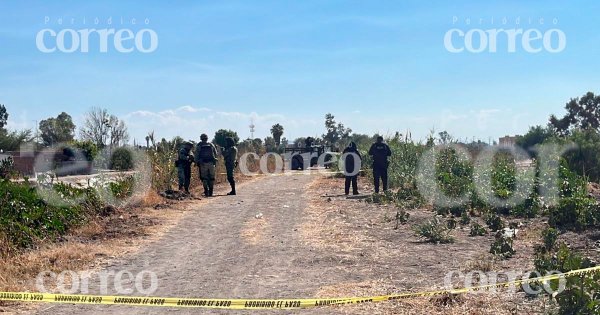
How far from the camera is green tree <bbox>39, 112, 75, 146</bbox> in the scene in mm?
62750

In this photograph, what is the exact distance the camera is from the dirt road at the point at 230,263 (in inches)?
253

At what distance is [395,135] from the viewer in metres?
22.2

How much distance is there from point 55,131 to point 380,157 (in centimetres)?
5472

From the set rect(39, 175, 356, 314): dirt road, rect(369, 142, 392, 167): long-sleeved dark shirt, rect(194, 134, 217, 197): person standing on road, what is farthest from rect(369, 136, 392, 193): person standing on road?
rect(39, 175, 356, 314): dirt road

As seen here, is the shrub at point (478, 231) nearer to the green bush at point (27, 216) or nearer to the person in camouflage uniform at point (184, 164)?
the green bush at point (27, 216)

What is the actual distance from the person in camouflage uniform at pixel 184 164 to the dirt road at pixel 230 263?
4.22 metres

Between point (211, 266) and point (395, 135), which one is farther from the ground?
point (395, 135)

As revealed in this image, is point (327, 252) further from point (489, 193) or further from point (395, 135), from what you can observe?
point (395, 135)

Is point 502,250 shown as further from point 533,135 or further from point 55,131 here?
point 55,131

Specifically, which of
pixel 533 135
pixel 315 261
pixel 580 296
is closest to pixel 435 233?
pixel 315 261

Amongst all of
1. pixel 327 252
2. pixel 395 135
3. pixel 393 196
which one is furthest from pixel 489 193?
pixel 395 135

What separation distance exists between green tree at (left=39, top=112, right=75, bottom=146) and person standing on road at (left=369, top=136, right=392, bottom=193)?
1956 inches

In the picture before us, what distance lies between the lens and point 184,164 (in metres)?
17.0

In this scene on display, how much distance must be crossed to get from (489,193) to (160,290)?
8378mm
